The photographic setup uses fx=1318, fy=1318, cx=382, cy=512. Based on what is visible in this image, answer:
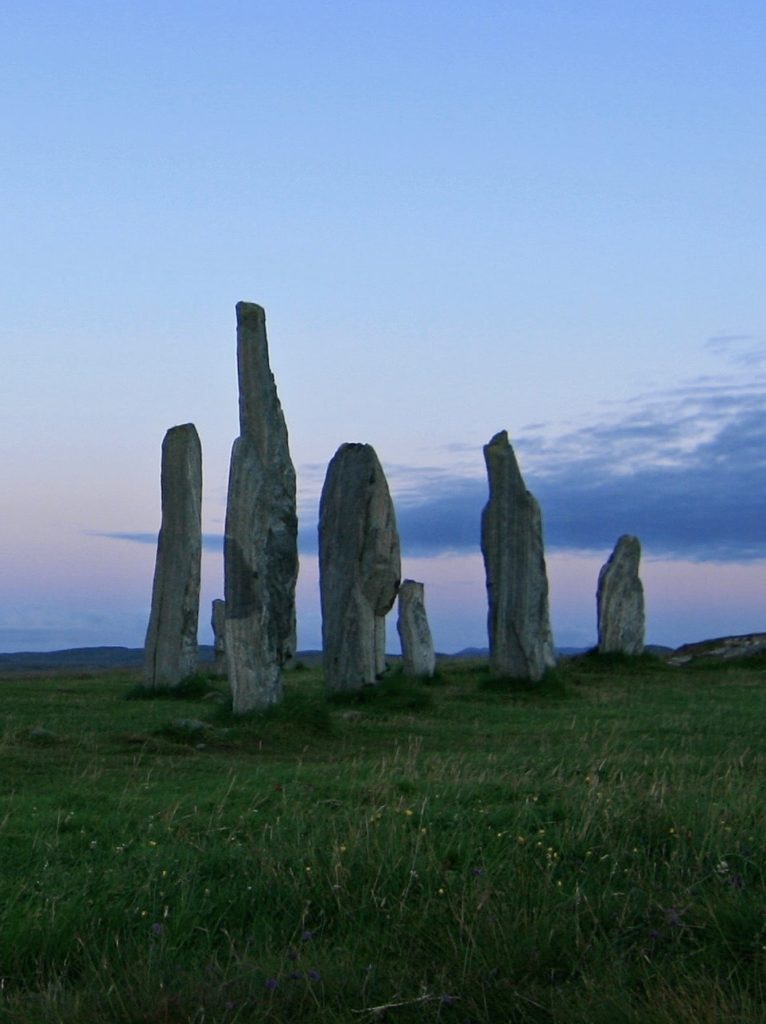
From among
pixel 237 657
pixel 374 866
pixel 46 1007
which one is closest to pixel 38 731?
pixel 237 657

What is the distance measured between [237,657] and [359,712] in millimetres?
1926

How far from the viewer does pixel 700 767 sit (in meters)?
11.7

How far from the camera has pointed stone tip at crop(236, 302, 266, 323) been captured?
61.1ft

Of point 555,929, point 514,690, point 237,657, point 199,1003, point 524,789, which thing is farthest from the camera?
point 514,690

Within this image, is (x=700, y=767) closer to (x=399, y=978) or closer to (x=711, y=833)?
(x=711, y=833)

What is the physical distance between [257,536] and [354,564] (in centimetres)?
382

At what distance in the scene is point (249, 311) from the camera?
18625mm

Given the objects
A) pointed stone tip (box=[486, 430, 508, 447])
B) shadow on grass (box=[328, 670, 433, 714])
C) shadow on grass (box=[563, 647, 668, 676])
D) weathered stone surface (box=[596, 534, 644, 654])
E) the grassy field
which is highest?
pointed stone tip (box=[486, 430, 508, 447])

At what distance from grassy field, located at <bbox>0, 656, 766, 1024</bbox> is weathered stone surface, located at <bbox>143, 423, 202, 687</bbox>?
384 inches

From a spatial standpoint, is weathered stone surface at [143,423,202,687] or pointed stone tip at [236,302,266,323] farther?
weathered stone surface at [143,423,202,687]

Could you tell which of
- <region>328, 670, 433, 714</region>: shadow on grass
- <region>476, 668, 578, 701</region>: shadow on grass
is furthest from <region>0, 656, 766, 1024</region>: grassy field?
<region>476, 668, 578, 701</region>: shadow on grass

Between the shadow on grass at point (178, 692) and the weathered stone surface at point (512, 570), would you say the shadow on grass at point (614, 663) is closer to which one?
the weathered stone surface at point (512, 570)

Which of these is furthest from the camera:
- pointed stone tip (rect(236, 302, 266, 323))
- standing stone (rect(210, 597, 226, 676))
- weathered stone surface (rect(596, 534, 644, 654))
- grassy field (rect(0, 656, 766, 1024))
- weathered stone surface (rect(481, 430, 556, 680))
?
standing stone (rect(210, 597, 226, 676))

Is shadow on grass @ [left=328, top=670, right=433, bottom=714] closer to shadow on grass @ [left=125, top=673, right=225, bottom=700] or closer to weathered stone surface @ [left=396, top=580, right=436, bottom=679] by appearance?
shadow on grass @ [left=125, top=673, right=225, bottom=700]
